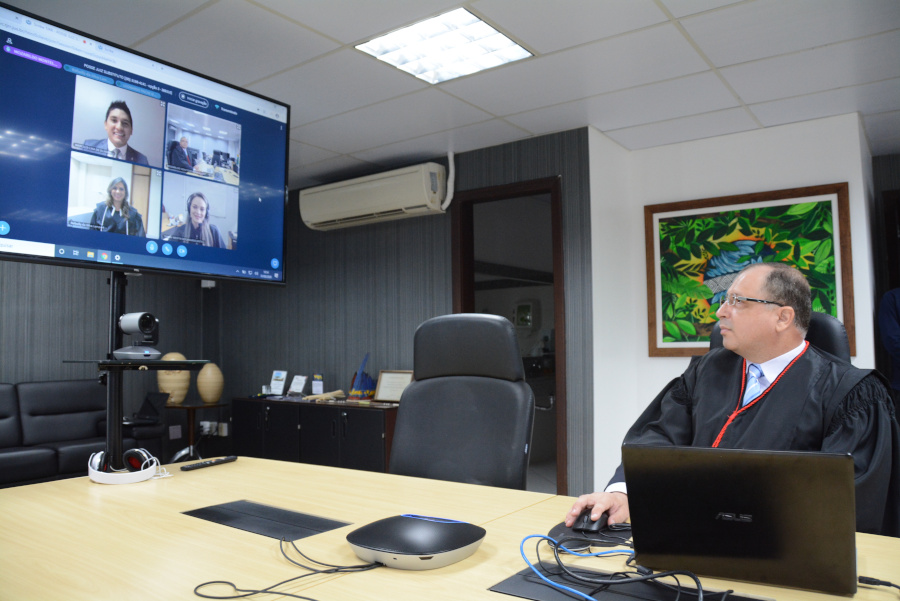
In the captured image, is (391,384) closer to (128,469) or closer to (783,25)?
(128,469)

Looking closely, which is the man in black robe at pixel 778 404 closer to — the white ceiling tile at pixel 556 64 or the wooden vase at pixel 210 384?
A: the white ceiling tile at pixel 556 64

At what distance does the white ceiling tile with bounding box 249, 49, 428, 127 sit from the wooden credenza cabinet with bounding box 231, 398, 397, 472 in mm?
2036

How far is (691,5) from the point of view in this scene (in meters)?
2.58

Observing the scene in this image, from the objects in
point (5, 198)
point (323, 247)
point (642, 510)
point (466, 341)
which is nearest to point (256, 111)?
point (5, 198)

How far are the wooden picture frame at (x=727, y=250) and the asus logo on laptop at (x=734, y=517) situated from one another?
11.0 ft

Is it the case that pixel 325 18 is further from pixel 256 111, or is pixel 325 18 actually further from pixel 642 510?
pixel 642 510

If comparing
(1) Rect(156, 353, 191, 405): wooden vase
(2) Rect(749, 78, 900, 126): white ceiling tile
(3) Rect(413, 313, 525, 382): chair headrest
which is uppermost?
(2) Rect(749, 78, 900, 126): white ceiling tile

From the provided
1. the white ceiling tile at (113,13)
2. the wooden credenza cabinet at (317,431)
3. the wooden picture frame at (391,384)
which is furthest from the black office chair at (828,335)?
the wooden picture frame at (391,384)

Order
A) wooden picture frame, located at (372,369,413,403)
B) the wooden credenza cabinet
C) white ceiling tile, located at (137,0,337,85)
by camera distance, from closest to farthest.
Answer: white ceiling tile, located at (137,0,337,85) < the wooden credenza cabinet < wooden picture frame, located at (372,369,413,403)

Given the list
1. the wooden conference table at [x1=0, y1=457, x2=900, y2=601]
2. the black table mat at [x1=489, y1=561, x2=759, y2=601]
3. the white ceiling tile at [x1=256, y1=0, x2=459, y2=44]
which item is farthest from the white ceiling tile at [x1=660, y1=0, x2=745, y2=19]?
the black table mat at [x1=489, y1=561, x2=759, y2=601]

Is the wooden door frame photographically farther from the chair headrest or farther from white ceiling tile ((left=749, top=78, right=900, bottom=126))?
the chair headrest

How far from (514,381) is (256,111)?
3.99 ft

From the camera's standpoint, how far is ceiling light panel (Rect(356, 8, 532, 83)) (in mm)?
2838

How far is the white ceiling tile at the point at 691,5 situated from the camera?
255 centimetres
